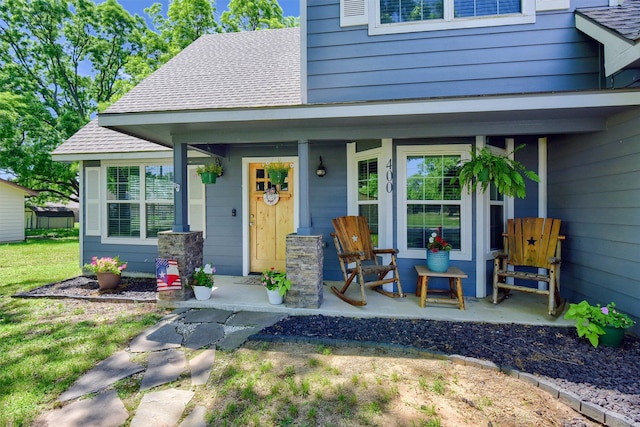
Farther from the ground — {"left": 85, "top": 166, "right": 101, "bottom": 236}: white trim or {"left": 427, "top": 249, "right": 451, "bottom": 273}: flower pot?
{"left": 85, "top": 166, "right": 101, "bottom": 236}: white trim

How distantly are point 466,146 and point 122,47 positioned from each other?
58.0 ft

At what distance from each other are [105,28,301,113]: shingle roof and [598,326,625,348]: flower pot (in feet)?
13.5

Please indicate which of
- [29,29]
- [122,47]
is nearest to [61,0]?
[29,29]

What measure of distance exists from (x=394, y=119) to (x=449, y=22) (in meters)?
Answer: 1.61

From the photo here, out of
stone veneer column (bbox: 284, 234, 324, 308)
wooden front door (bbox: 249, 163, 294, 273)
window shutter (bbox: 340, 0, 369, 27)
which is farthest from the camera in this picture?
wooden front door (bbox: 249, 163, 294, 273)

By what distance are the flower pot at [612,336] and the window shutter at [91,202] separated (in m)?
7.38

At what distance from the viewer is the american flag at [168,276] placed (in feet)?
12.9

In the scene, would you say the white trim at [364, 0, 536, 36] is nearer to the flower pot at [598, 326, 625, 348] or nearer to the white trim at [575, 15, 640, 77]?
the white trim at [575, 15, 640, 77]

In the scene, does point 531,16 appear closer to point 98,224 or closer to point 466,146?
point 466,146

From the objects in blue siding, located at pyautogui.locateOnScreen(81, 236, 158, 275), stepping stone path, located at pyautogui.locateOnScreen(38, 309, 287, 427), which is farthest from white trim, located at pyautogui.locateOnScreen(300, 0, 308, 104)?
blue siding, located at pyautogui.locateOnScreen(81, 236, 158, 275)

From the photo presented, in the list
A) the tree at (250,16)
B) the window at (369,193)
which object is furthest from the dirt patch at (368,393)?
the tree at (250,16)

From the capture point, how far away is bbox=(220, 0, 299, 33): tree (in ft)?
44.1

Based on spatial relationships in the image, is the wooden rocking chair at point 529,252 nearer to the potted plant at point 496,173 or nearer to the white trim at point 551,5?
the potted plant at point 496,173

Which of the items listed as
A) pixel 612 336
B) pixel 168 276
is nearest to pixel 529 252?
pixel 612 336
